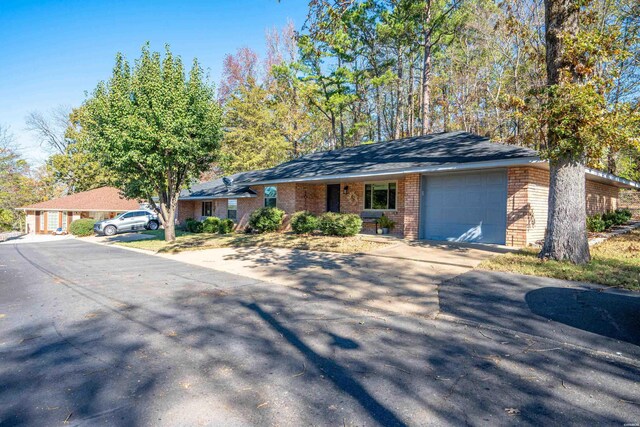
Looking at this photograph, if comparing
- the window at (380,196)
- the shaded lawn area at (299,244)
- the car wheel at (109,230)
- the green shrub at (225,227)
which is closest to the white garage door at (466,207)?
the window at (380,196)

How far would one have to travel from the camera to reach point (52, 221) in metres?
33.2

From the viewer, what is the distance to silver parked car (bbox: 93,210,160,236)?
25172 mm

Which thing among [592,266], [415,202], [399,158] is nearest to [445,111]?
[399,158]

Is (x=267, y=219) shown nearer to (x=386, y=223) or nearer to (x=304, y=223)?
(x=304, y=223)

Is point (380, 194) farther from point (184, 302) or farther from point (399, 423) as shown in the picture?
point (399, 423)

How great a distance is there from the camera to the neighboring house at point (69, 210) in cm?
3191

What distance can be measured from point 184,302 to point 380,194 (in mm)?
11493

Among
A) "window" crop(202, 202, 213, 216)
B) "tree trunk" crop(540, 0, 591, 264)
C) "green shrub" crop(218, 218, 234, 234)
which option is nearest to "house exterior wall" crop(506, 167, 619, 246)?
"tree trunk" crop(540, 0, 591, 264)

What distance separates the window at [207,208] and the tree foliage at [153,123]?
818 cm

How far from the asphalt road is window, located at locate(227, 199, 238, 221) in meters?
15.8

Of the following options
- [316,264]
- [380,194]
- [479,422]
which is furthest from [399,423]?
[380,194]

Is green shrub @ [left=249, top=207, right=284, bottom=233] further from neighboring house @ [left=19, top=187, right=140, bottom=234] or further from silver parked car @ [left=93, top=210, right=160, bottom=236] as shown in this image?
neighboring house @ [left=19, top=187, right=140, bottom=234]

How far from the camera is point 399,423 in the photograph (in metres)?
2.49

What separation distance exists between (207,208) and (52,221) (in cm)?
1935
